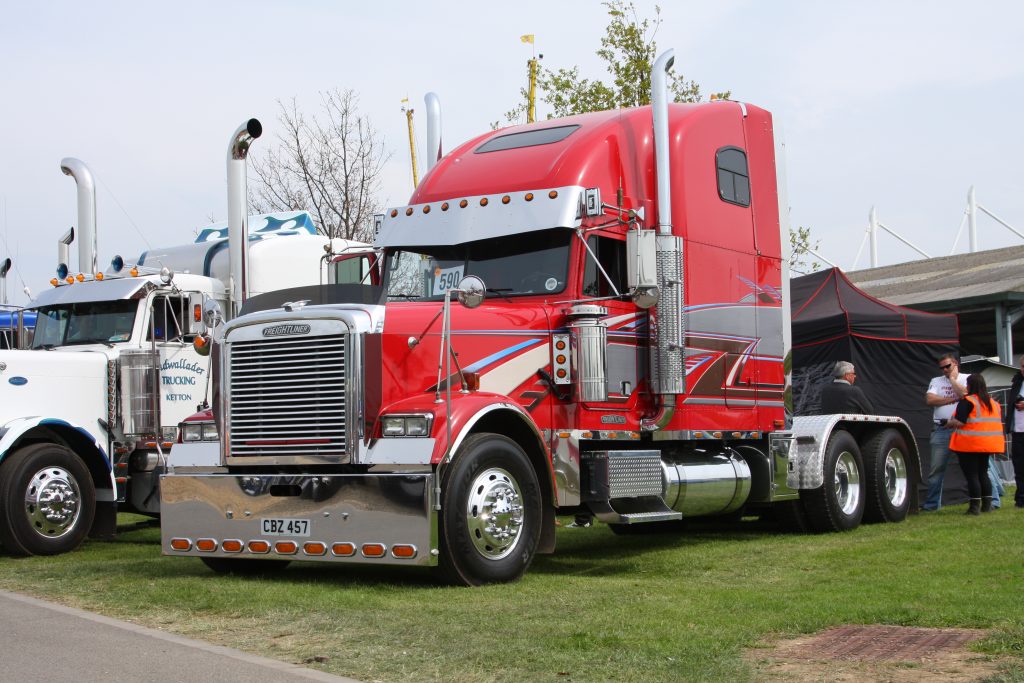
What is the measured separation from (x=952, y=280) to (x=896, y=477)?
22496 millimetres

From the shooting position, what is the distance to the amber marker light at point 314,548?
8609 mm

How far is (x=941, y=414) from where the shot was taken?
14.8m

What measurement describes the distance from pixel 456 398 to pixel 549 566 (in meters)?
2.35

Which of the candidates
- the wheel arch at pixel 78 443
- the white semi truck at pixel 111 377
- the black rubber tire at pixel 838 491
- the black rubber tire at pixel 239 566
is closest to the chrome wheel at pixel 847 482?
the black rubber tire at pixel 838 491

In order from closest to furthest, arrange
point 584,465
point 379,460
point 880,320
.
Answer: point 379,460
point 584,465
point 880,320

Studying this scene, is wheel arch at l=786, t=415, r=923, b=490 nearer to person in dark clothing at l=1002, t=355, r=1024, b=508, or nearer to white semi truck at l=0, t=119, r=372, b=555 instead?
person in dark clothing at l=1002, t=355, r=1024, b=508

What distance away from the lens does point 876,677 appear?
571 centimetres

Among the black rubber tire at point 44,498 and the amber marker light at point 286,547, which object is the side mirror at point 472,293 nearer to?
the amber marker light at point 286,547

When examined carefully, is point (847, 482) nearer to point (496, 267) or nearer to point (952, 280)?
point (496, 267)

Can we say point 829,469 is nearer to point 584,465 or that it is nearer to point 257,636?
point 584,465

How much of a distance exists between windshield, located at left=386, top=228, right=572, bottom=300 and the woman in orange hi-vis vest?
20.8 ft

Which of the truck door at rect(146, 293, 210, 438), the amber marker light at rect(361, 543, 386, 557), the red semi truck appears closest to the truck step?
the red semi truck

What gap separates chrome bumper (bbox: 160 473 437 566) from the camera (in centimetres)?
830

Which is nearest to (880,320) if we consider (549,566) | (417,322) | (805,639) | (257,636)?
(549,566)
